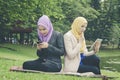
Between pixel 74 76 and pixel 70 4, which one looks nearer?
pixel 74 76

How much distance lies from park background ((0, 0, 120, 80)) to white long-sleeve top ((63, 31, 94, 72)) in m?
20.9

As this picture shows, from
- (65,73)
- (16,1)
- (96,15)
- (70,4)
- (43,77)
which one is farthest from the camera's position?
(96,15)

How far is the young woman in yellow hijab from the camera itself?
41.1 ft

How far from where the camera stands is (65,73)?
12.4 meters

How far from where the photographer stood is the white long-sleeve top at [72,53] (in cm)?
1251

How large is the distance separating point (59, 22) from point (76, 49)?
2113 inches

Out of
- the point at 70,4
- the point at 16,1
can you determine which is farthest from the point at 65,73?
the point at 70,4

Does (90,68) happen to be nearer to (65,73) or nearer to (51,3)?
(65,73)

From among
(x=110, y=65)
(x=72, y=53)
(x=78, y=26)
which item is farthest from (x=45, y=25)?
(x=110, y=65)

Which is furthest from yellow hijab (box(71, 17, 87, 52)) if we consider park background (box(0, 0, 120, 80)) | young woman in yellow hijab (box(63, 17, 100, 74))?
park background (box(0, 0, 120, 80))

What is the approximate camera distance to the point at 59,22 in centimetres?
6606

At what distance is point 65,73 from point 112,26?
67688 mm

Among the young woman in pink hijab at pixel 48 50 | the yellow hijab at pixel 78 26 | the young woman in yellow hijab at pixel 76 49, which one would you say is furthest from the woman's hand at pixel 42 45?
the yellow hijab at pixel 78 26

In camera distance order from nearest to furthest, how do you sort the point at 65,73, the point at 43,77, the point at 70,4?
the point at 43,77, the point at 65,73, the point at 70,4
